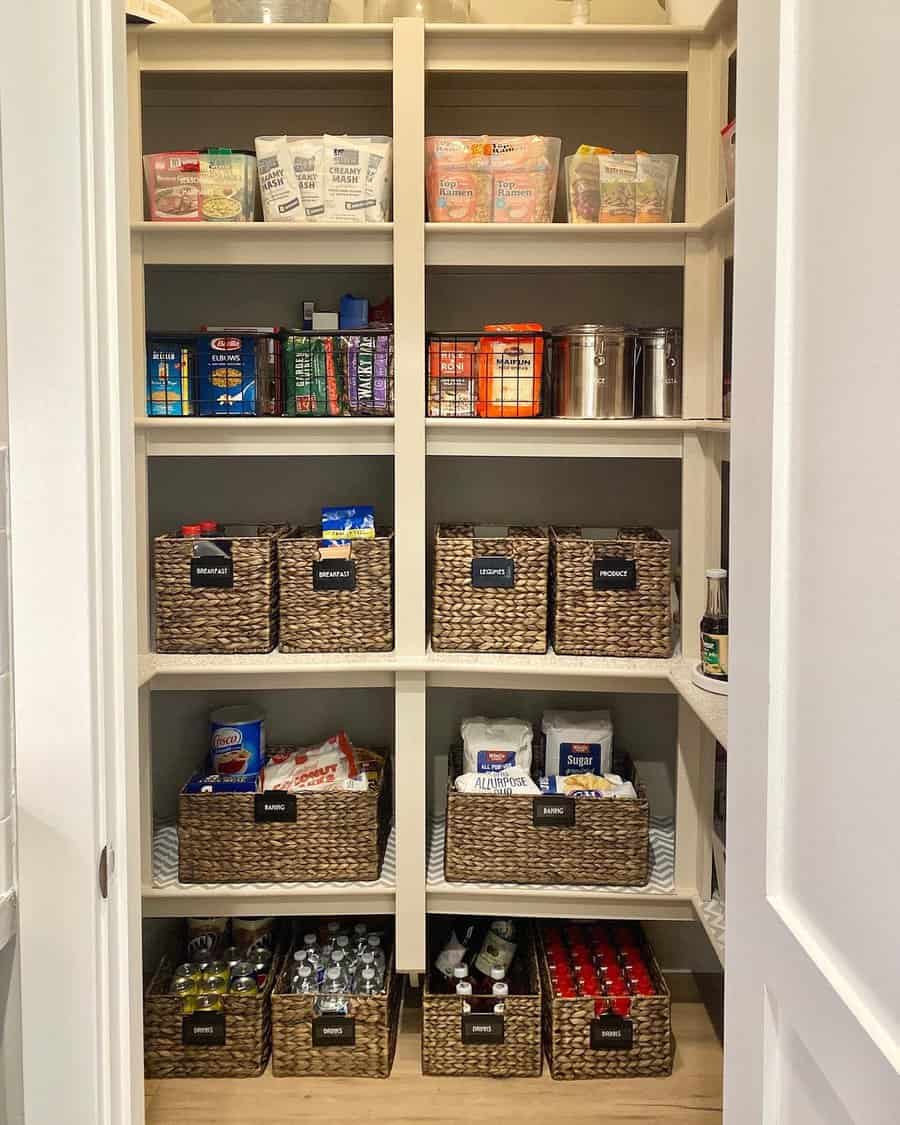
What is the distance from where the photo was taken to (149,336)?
8.64ft

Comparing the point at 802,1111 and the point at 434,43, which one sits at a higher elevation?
the point at 434,43

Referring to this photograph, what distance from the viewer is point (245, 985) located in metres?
2.63

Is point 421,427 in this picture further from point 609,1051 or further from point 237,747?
point 609,1051

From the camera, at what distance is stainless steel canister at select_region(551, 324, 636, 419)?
8.52ft

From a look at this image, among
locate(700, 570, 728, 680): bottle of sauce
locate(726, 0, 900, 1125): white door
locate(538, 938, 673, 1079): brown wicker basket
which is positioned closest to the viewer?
locate(726, 0, 900, 1125): white door

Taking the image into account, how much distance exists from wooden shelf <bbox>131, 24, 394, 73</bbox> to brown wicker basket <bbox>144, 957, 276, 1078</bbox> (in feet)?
6.54

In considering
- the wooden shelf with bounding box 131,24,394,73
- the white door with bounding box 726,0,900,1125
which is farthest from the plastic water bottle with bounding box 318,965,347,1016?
the wooden shelf with bounding box 131,24,394,73

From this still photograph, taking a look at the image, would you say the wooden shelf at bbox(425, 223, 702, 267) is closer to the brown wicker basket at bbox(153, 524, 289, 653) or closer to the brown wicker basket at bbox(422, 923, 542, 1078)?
the brown wicker basket at bbox(153, 524, 289, 653)

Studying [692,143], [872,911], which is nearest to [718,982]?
[692,143]

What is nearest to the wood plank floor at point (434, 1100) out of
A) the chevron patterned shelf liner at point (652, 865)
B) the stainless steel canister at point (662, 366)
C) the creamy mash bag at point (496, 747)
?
the chevron patterned shelf liner at point (652, 865)

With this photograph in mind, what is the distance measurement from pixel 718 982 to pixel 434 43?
2.29 metres

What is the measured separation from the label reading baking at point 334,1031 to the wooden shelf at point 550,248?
1.65 m

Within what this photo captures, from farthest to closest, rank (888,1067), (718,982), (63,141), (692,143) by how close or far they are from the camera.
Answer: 1. (718,982)
2. (692,143)
3. (63,141)
4. (888,1067)

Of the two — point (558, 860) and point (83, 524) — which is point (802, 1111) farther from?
point (558, 860)
